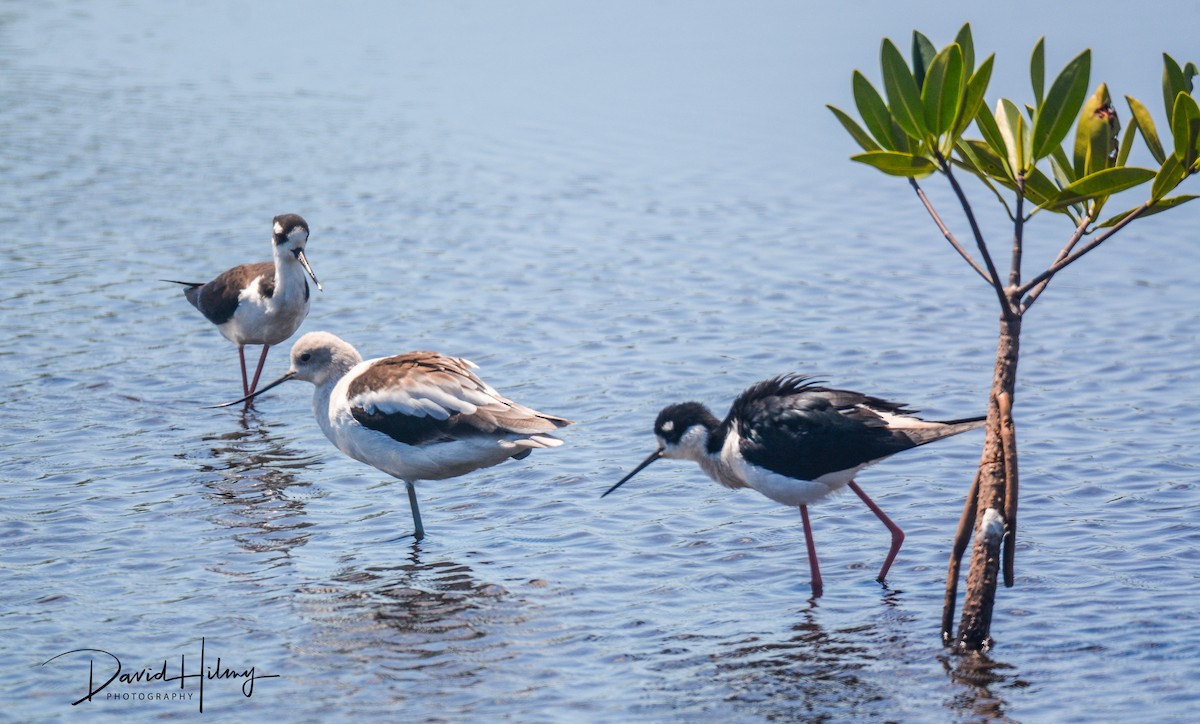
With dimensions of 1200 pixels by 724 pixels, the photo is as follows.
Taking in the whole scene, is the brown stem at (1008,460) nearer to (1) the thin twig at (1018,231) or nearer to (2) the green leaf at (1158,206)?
(1) the thin twig at (1018,231)

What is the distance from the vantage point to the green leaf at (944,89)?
5.92 meters

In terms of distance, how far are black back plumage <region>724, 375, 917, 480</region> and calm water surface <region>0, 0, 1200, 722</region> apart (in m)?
0.71

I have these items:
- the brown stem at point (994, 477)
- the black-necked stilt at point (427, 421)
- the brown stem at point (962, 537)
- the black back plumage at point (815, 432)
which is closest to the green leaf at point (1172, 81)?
the brown stem at point (994, 477)

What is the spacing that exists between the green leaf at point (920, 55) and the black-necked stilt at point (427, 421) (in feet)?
10.2

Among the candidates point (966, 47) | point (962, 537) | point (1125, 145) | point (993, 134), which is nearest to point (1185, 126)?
point (1125, 145)

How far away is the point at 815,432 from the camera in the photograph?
25.5 feet

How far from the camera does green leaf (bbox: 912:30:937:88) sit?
609 cm

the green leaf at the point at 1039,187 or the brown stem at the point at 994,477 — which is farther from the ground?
the green leaf at the point at 1039,187

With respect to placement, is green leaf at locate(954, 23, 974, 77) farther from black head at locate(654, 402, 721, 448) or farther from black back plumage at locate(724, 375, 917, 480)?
black head at locate(654, 402, 721, 448)

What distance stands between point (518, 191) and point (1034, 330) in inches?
264

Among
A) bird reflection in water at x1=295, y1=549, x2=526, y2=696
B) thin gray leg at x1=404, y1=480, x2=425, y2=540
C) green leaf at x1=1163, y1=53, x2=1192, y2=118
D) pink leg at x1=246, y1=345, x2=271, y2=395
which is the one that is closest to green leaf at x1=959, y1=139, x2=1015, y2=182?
green leaf at x1=1163, y1=53, x2=1192, y2=118

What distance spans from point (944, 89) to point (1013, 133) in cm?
49

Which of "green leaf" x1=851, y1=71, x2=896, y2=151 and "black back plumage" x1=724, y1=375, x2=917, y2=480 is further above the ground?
"green leaf" x1=851, y1=71, x2=896, y2=151
